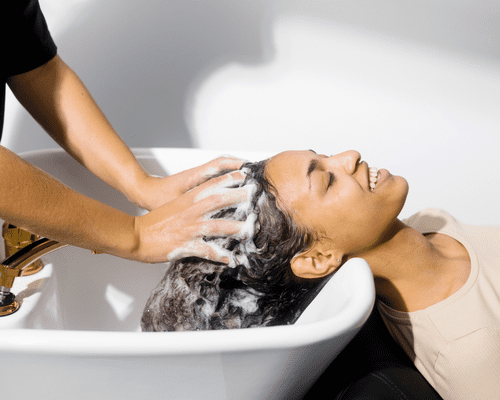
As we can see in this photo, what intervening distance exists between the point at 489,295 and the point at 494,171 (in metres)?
1.10

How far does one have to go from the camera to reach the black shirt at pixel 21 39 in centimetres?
106

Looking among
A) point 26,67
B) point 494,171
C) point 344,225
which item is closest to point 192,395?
point 344,225

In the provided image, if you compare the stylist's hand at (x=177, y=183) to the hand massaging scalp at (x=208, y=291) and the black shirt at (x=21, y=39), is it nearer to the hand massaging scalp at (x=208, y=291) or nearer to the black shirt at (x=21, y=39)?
the hand massaging scalp at (x=208, y=291)

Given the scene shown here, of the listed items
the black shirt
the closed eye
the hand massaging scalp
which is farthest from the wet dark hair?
the black shirt

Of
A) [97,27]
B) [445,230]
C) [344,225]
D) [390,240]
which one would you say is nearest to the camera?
[344,225]

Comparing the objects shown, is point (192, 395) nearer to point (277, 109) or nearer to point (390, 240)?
point (390, 240)

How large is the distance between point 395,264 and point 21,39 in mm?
992

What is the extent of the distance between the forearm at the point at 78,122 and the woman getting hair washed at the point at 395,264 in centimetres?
36

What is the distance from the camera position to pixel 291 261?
1.10m

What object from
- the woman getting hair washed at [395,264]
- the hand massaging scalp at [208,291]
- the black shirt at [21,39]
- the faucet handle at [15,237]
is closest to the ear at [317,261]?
the woman getting hair washed at [395,264]

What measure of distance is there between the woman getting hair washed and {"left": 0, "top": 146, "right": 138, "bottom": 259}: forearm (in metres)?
0.31

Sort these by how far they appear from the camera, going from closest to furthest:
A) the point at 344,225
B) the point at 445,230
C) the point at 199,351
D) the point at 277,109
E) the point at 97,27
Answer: the point at 199,351
the point at 344,225
the point at 445,230
the point at 97,27
the point at 277,109

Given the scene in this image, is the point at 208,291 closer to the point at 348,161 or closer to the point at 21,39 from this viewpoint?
the point at 348,161

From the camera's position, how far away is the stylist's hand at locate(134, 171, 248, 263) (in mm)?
976
